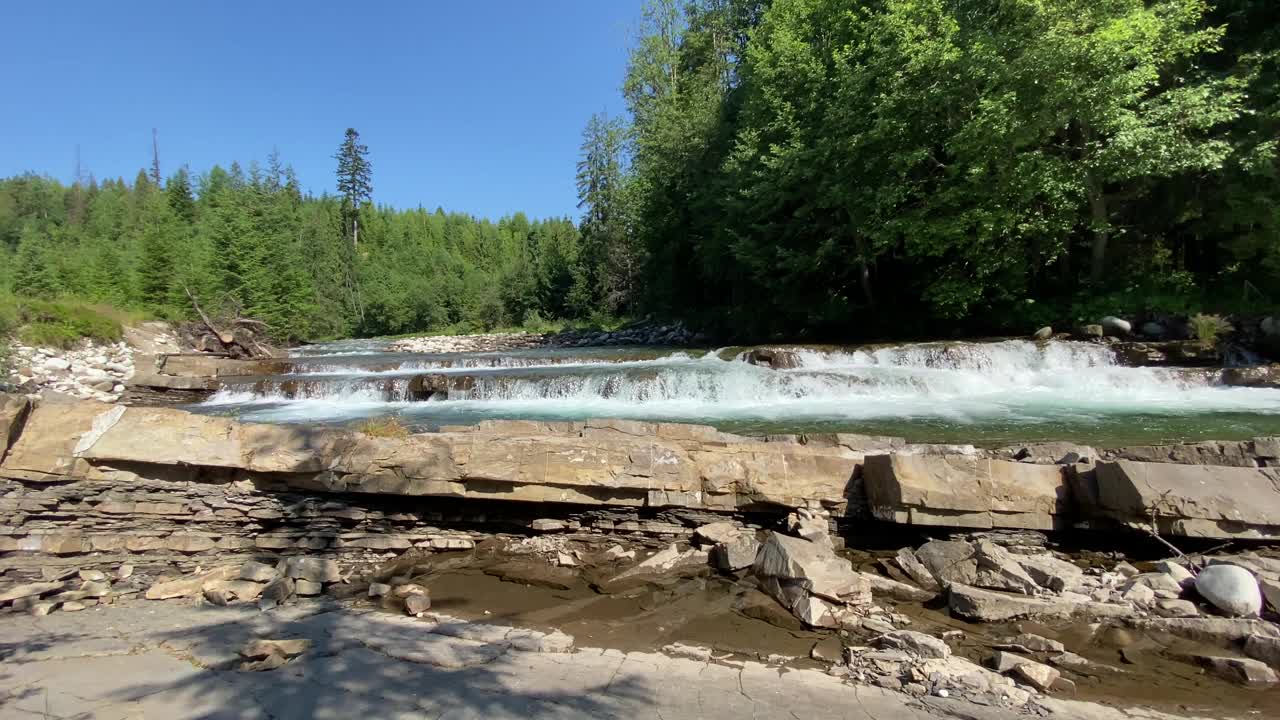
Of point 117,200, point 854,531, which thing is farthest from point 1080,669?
point 117,200

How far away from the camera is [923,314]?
19.4m

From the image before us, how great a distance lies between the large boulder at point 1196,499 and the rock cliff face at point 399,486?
0.80 feet

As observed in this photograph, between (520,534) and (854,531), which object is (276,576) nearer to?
(520,534)

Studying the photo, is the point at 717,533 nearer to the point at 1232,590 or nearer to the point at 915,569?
the point at 915,569

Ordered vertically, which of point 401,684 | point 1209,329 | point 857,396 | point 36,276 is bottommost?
point 401,684

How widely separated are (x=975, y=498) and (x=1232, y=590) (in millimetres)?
1418

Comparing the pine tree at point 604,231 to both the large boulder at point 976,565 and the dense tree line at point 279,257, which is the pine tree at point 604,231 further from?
the large boulder at point 976,565

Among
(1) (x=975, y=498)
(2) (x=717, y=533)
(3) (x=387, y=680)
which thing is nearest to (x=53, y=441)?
(3) (x=387, y=680)

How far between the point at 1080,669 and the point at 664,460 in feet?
9.58

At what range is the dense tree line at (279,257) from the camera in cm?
3086

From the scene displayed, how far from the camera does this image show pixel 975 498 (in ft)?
14.4

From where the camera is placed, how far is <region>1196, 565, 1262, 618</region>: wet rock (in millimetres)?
3242

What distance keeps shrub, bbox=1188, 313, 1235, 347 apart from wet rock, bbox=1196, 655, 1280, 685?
A: 43.3 feet

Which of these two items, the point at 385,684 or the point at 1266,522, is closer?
the point at 385,684
